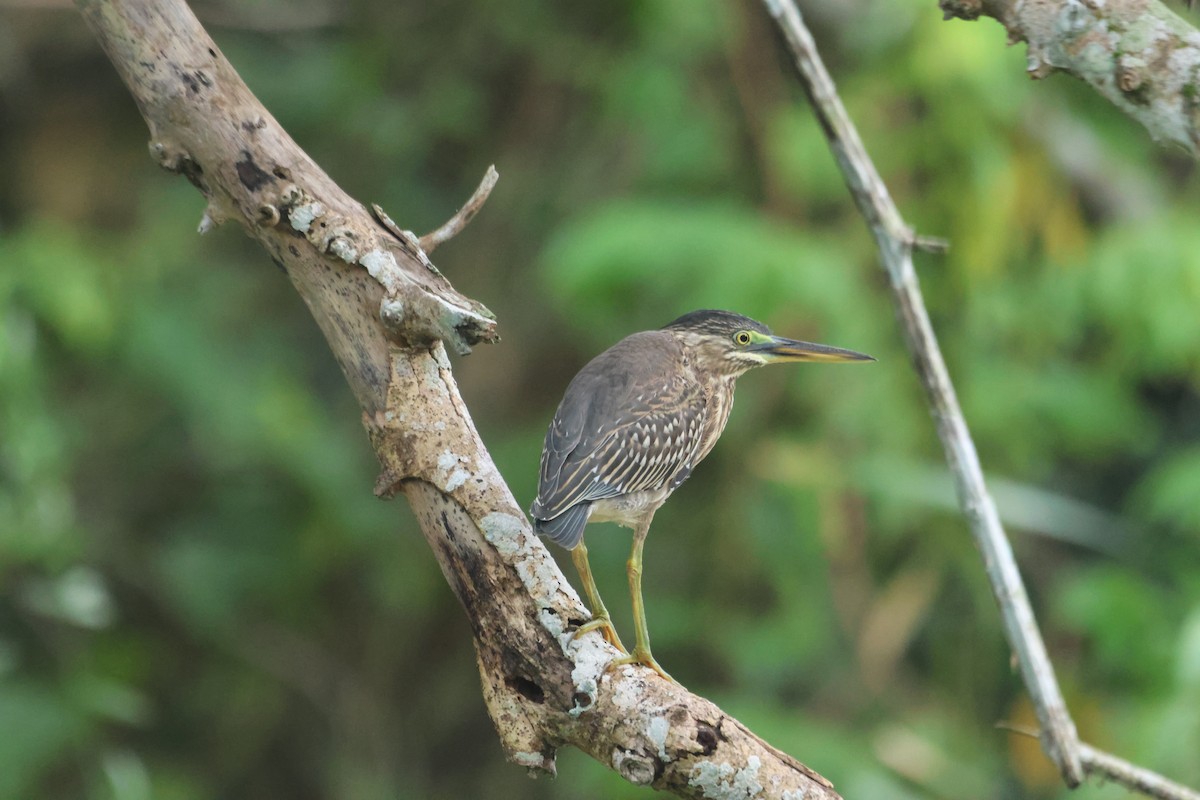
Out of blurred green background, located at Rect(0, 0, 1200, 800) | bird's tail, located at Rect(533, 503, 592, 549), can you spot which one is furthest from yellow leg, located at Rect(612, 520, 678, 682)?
blurred green background, located at Rect(0, 0, 1200, 800)

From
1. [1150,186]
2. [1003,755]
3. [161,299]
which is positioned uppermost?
[1150,186]

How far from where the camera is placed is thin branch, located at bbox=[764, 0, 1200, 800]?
276 centimetres

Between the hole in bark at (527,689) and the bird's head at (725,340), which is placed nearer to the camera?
the hole in bark at (527,689)

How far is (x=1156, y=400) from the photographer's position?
272 inches

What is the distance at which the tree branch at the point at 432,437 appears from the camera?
2283 millimetres

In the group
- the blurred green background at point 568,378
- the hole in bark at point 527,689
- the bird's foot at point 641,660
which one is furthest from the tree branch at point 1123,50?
the blurred green background at point 568,378

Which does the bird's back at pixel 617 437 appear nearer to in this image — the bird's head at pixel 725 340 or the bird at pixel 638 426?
the bird at pixel 638 426

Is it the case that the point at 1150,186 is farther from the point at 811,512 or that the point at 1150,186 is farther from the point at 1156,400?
the point at 811,512

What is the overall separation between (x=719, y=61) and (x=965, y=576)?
253 centimetres

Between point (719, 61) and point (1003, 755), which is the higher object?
point (719, 61)

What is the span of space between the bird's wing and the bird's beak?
0.24m

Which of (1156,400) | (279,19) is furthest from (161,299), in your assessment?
(1156,400)

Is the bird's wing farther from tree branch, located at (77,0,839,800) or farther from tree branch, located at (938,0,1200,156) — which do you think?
tree branch, located at (938,0,1200,156)

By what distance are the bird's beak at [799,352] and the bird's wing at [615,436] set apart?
0.24m
